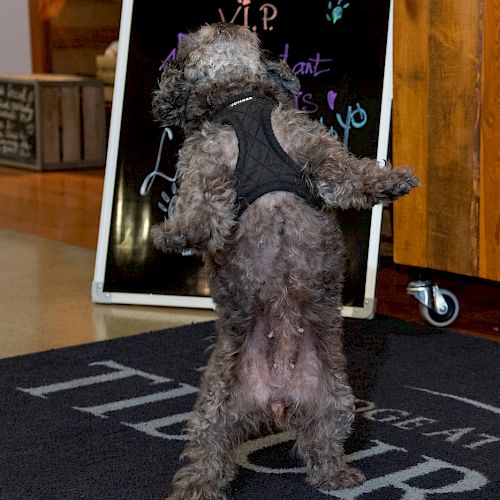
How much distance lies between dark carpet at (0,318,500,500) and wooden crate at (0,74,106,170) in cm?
409

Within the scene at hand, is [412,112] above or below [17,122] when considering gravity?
below

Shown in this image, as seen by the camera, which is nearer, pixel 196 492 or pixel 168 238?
pixel 168 238

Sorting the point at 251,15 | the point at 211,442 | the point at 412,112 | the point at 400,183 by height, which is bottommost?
the point at 211,442

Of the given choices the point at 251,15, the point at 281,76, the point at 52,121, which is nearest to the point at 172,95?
the point at 281,76

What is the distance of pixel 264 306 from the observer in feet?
7.35

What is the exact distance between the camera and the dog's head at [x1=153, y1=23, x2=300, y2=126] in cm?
232

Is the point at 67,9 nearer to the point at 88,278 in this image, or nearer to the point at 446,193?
the point at 88,278

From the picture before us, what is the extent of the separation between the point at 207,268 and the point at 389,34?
5.40 feet

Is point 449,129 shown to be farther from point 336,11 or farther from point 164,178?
point 164,178

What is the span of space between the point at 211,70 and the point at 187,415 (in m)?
0.96

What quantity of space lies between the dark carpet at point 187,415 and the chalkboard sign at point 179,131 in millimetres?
321

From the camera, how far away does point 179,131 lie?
387 centimetres

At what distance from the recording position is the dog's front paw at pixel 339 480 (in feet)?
7.70

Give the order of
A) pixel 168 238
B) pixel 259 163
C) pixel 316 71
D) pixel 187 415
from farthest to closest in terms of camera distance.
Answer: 1. pixel 316 71
2. pixel 187 415
3. pixel 259 163
4. pixel 168 238
